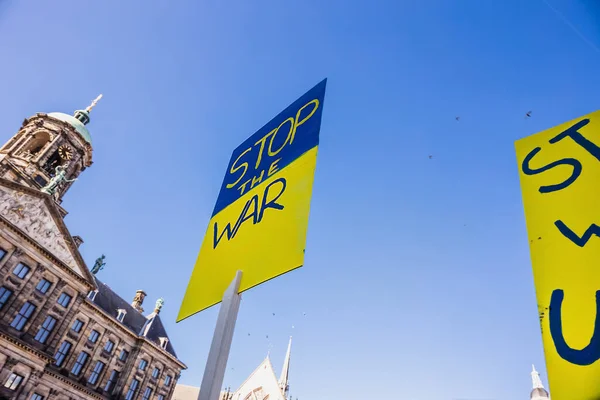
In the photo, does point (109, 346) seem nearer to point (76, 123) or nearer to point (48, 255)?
point (48, 255)

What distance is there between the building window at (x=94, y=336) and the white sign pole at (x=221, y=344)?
123ft

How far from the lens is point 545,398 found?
164 feet

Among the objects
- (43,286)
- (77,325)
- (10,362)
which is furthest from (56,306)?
(10,362)

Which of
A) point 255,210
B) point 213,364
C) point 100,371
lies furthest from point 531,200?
point 100,371

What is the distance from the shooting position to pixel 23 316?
1120 inches

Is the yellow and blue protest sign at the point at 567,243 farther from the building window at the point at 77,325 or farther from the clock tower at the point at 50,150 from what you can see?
the building window at the point at 77,325

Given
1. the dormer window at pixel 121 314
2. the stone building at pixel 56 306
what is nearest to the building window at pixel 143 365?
the stone building at pixel 56 306

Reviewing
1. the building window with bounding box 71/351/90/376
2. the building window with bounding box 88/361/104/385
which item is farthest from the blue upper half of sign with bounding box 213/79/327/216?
the building window with bounding box 88/361/104/385

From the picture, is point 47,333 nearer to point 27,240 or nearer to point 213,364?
point 27,240

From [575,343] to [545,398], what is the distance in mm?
61957

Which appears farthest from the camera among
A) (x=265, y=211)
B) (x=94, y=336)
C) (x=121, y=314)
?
(x=121, y=314)

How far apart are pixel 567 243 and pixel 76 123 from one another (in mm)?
46543

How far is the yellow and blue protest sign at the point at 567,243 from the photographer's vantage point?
6.97 ft

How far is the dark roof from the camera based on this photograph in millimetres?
38531
